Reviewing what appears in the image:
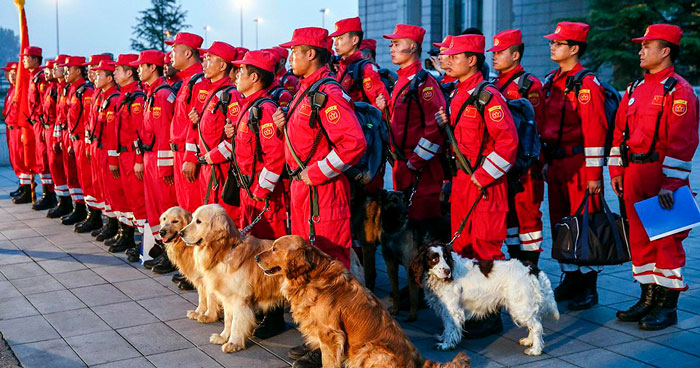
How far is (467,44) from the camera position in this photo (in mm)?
6438

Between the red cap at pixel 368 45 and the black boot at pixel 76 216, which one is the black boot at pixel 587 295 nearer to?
the red cap at pixel 368 45

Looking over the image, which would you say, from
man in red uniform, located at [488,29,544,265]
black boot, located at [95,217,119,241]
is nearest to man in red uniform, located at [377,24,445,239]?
man in red uniform, located at [488,29,544,265]

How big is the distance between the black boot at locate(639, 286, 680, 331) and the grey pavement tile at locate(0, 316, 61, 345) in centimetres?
499

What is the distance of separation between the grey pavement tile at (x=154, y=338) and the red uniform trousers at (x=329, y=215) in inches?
55.3

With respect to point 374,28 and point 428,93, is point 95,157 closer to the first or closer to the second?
point 428,93

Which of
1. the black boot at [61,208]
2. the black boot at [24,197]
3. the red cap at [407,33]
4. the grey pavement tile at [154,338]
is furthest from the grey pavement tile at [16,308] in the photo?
the black boot at [24,197]

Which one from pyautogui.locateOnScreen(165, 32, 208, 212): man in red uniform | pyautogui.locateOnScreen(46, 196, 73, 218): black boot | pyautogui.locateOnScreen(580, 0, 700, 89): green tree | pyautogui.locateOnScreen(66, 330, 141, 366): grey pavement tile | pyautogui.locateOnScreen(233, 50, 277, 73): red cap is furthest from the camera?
pyautogui.locateOnScreen(580, 0, 700, 89): green tree

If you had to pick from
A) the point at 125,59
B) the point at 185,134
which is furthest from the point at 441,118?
the point at 125,59

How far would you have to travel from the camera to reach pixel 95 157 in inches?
409

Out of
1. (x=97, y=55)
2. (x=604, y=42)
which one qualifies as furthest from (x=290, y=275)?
(x=604, y=42)

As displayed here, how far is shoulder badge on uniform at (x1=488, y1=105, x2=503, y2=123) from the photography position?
20.4 feet

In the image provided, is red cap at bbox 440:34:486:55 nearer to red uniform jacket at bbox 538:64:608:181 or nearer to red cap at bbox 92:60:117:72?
red uniform jacket at bbox 538:64:608:181

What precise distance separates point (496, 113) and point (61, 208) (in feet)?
28.2

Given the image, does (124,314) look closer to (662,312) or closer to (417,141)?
(417,141)
